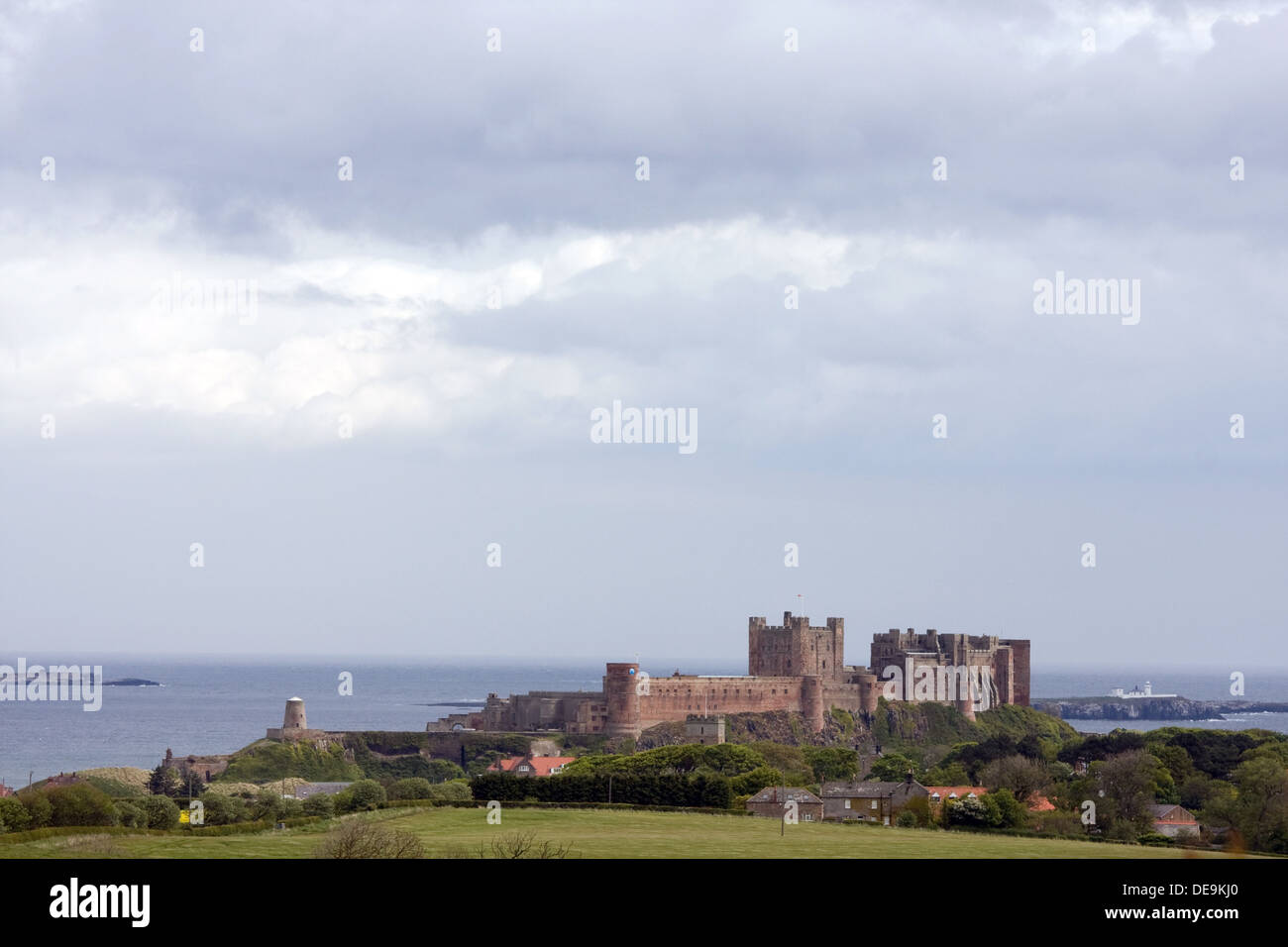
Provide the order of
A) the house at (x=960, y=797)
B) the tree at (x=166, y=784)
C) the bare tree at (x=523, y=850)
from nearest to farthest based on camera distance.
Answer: the bare tree at (x=523, y=850) → the house at (x=960, y=797) → the tree at (x=166, y=784)

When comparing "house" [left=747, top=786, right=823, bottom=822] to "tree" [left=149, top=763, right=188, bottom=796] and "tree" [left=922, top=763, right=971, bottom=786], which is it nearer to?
"tree" [left=922, top=763, right=971, bottom=786]

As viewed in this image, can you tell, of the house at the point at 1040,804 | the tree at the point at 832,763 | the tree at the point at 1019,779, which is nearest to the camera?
the house at the point at 1040,804

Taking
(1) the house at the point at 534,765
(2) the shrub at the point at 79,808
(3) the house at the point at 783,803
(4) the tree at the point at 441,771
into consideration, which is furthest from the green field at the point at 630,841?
(4) the tree at the point at 441,771

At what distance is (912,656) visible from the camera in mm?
134625

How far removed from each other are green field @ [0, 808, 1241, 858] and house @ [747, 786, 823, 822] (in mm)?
3524

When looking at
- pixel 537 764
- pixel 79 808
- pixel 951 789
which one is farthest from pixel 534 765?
pixel 79 808

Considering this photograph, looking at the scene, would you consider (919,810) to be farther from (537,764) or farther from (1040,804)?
(537,764)

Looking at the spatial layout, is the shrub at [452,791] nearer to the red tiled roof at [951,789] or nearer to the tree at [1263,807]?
the red tiled roof at [951,789]

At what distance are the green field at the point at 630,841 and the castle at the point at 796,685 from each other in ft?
199

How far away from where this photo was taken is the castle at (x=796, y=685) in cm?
11731

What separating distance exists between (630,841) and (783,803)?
19.0 metres

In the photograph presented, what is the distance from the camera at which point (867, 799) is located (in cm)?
6525
